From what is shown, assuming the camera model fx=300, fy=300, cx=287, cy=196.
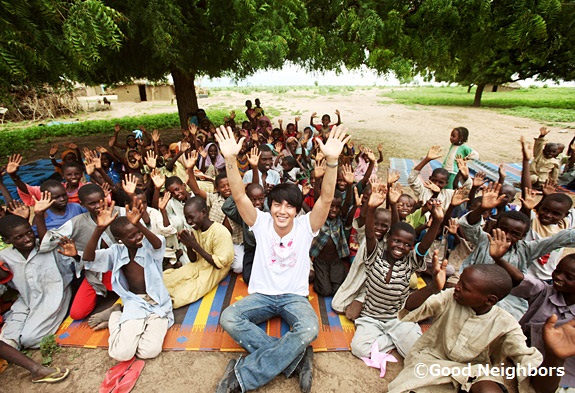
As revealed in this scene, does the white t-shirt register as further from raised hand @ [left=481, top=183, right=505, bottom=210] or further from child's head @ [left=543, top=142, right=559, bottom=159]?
child's head @ [left=543, top=142, right=559, bottom=159]

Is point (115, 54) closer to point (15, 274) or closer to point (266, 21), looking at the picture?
point (266, 21)

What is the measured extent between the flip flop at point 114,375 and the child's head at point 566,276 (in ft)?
10.5

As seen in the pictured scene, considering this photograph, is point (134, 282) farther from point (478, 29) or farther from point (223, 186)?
point (478, 29)

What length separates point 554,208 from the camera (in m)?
2.82

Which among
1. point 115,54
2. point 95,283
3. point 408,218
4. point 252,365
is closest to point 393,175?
point 408,218

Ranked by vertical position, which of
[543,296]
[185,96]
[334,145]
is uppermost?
[334,145]

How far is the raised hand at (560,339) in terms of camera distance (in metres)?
1.58

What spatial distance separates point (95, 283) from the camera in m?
2.95

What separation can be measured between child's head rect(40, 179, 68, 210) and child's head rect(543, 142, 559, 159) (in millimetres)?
7584

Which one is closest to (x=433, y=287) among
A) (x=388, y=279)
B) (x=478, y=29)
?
(x=388, y=279)

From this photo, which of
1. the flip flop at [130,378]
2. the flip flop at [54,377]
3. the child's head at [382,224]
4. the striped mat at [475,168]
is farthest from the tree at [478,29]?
the flip flop at [54,377]

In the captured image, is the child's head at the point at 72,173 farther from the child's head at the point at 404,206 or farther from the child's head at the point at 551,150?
the child's head at the point at 551,150

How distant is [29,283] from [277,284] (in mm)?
2165

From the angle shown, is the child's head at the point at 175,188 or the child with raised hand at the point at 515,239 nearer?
the child with raised hand at the point at 515,239
